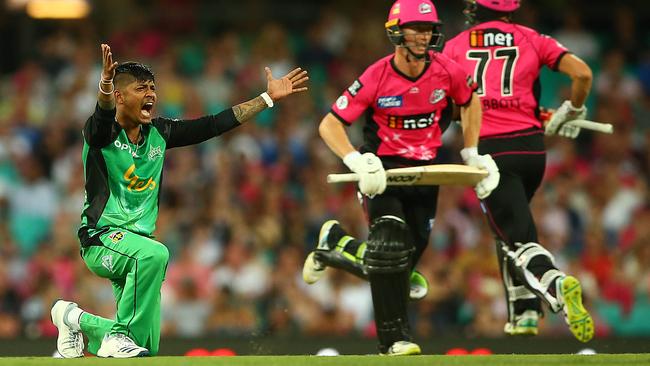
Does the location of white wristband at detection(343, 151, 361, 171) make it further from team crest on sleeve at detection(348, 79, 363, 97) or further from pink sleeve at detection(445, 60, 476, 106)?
pink sleeve at detection(445, 60, 476, 106)

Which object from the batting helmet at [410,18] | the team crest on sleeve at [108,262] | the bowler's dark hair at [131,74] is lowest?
the team crest on sleeve at [108,262]

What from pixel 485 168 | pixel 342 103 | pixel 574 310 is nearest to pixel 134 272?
pixel 342 103

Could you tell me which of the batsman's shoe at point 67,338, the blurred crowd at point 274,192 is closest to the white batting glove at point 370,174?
the batsman's shoe at point 67,338

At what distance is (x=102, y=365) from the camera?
6.39 metres

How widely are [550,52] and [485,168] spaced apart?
3.09ft

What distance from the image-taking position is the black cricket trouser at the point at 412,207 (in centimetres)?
781

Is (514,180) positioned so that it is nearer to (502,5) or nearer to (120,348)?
(502,5)

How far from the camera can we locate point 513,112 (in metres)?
8.30

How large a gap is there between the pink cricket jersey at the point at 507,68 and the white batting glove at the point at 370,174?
1240mm

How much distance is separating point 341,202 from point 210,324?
6.29 ft

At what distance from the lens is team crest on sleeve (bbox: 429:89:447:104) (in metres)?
7.84

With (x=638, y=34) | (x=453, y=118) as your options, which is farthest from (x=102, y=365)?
(x=638, y=34)

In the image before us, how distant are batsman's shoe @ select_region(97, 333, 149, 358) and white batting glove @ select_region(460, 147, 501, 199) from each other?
7.27 feet

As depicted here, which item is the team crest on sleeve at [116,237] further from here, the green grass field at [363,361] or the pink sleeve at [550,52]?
the pink sleeve at [550,52]
